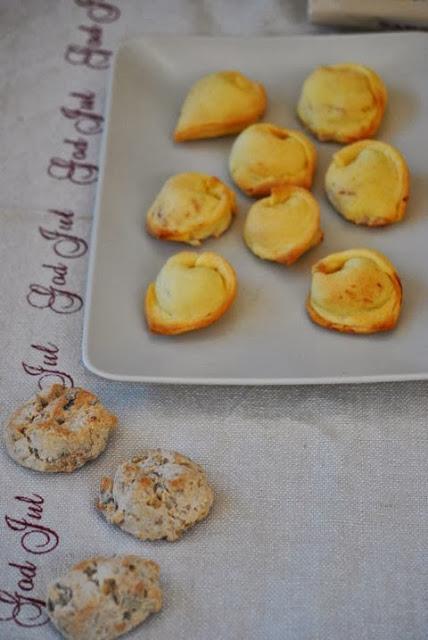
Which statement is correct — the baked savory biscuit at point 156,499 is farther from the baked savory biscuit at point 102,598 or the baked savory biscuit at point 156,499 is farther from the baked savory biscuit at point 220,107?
the baked savory biscuit at point 220,107

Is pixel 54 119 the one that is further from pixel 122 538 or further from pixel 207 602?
pixel 207 602

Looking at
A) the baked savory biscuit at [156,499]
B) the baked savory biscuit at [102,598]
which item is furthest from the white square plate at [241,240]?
the baked savory biscuit at [102,598]

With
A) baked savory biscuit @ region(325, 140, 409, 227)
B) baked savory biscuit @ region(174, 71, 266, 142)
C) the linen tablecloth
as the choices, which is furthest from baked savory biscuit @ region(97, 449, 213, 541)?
baked savory biscuit @ region(174, 71, 266, 142)

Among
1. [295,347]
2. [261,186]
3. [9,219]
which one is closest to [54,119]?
[9,219]

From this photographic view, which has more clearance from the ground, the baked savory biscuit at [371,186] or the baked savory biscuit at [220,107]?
the baked savory biscuit at [220,107]

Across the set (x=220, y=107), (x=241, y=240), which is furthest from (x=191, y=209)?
(x=220, y=107)

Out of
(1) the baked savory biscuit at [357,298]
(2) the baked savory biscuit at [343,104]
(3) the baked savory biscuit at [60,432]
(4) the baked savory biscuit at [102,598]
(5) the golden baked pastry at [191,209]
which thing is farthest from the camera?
(2) the baked savory biscuit at [343,104]
